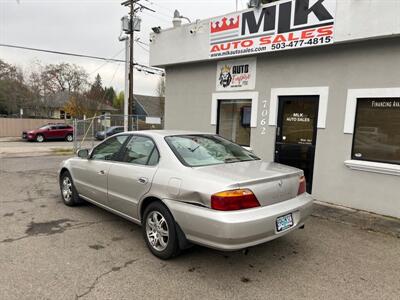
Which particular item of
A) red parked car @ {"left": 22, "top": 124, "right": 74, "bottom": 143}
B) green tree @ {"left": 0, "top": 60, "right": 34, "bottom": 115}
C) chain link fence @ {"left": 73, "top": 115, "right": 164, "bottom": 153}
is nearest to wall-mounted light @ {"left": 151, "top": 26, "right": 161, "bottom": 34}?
chain link fence @ {"left": 73, "top": 115, "right": 164, "bottom": 153}

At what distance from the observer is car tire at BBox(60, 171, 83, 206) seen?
5362mm

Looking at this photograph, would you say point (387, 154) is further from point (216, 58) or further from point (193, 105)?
point (193, 105)

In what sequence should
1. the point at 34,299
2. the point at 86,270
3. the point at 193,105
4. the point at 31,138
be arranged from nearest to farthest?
the point at 34,299
the point at 86,270
the point at 193,105
the point at 31,138

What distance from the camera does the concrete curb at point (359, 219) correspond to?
15.1 ft

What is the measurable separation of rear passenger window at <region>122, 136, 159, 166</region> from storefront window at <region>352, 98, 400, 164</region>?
3.94m

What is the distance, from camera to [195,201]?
3.09 m

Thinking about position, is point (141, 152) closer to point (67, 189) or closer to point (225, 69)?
point (67, 189)

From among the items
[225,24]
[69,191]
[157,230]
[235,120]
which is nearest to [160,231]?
[157,230]

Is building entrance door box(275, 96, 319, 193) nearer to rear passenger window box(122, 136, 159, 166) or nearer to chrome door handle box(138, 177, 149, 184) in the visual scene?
rear passenger window box(122, 136, 159, 166)

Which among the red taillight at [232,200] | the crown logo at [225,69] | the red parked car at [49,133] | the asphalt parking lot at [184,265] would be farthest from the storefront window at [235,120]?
the red parked car at [49,133]

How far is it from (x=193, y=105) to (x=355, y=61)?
168 inches

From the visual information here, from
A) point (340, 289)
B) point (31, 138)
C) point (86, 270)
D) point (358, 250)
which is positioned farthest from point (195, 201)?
point (31, 138)

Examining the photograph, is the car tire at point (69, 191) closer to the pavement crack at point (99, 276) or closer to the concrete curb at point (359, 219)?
the pavement crack at point (99, 276)

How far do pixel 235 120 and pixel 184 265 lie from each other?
16.4 feet
